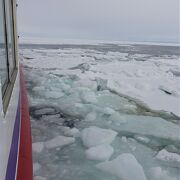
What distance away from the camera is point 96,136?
1786 mm

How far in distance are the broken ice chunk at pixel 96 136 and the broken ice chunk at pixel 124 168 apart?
239 mm

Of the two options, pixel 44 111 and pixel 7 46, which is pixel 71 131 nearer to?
pixel 44 111

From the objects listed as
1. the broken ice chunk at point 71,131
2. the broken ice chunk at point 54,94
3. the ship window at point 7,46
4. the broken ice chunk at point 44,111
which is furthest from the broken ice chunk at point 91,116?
the ship window at point 7,46

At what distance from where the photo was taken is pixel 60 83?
3357 mm

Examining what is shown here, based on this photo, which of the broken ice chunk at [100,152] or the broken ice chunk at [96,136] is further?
the broken ice chunk at [96,136]

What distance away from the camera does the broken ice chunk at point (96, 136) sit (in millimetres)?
1696

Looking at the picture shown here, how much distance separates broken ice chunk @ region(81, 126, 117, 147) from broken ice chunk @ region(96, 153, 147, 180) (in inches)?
9.4

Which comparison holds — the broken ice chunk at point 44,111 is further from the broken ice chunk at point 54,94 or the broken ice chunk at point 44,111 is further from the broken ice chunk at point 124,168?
the broken ice chunk at point 124,168

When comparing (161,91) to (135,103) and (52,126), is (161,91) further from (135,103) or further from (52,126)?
(52,126)

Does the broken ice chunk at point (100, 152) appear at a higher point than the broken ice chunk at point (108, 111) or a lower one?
lower

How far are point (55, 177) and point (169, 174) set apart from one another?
0.67 m

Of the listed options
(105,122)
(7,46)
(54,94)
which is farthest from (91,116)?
(7,46)

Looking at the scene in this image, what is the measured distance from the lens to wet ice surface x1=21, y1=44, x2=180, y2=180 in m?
1.42

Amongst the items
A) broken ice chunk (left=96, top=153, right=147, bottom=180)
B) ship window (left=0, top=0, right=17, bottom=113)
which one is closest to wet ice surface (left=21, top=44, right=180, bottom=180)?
broken ice chunk (left=96, top=153, right=147, bottom=180)
